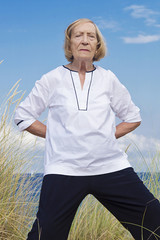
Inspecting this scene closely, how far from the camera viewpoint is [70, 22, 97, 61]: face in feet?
8.43

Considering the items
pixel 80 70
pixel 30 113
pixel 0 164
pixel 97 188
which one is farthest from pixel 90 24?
pixel 0 164

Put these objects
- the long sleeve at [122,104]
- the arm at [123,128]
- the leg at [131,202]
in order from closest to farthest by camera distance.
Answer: the leg at [131,202] → the long sleeve at [122,104] → the arm at [123,128]

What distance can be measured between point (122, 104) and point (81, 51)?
480 millimetres

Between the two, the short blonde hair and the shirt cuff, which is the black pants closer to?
the shirt cuff

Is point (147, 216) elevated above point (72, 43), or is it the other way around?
point (72, 43)

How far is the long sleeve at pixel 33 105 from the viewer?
2.53m

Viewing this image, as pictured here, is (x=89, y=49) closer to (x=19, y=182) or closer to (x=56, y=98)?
(x=56, y=98)

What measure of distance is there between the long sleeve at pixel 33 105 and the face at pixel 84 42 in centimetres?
29

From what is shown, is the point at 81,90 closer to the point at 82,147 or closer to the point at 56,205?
the point at 82,147

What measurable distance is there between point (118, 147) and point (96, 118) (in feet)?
0.85

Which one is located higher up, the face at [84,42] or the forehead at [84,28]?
the forehead at [84,28]

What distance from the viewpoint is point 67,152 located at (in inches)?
90.6

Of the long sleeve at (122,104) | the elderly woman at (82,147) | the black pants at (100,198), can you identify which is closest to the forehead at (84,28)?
the elderly woman at (82,147)

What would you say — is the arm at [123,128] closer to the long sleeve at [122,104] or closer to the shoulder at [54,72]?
the long sleeve at [122,104]
